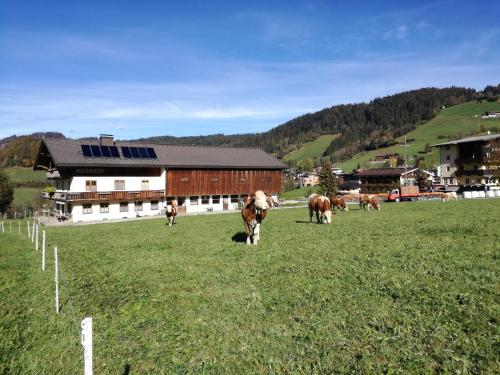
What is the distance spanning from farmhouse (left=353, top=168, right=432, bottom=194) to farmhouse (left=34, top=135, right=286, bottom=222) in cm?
4673

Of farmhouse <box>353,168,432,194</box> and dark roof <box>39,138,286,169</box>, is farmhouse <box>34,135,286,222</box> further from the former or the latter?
farmhouse <box>353,168,432,194</box>

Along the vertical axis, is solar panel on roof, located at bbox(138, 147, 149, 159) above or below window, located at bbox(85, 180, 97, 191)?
above

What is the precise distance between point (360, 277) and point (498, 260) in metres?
3.95

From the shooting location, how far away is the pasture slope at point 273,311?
591cm

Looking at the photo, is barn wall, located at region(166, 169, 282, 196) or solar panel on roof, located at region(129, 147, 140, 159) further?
barn wall, located at region(166, 169, 282, 196)

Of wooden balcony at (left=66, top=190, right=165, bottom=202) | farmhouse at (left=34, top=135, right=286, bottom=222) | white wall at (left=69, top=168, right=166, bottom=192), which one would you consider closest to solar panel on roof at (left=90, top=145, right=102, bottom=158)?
farmhouse at (left=34, top=135, right=286, bottom=222)

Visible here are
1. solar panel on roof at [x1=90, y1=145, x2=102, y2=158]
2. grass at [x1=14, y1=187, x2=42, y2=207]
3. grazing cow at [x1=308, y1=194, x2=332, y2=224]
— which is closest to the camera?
grazing cow at [x1=308, y1=194, x2=332, y2=224]

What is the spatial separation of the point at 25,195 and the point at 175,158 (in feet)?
206

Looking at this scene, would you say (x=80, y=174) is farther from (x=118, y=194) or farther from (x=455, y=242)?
(x=455, y=242)

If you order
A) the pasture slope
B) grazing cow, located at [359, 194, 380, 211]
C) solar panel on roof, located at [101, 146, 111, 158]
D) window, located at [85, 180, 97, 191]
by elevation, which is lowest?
the pasture slope

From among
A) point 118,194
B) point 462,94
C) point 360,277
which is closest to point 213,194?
point 118,194

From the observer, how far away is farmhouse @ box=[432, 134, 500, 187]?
62.6 meters

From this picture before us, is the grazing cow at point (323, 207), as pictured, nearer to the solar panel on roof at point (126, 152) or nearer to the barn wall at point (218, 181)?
the barn wall at point (218, 181)

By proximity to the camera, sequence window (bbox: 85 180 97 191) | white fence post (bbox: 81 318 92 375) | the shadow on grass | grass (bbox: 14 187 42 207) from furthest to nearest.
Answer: grass (bbox: 14 187 42 207) < window (bbox: 85 180 97 191) < the shadow on grass < white fence post (bbox: 81 318 92 375)
